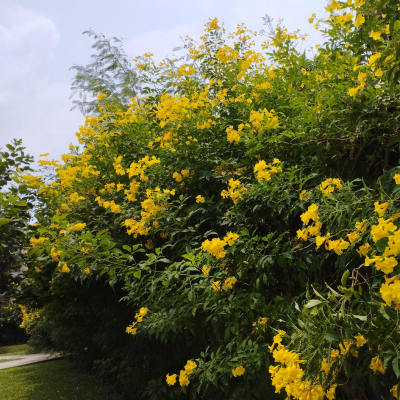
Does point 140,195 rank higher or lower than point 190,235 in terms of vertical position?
higher

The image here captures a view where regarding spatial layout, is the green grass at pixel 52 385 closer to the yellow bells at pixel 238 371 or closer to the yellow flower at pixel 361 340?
the yellow bells at pixel 238 371

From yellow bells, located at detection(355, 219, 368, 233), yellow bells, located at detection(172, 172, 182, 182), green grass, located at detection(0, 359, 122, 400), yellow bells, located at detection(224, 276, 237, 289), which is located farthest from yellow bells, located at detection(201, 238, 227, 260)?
green grass, located at detection(0, 359, 122, 400)

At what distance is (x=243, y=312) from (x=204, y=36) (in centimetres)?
240

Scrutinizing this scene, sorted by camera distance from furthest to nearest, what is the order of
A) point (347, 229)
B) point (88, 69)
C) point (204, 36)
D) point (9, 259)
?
point (88, 69) → point (9, 259) → point (204, 36) → point (347, 229)

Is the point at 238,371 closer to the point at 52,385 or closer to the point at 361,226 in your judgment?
the point at 361,226

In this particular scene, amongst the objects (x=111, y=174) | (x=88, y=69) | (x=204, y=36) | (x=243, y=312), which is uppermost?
(x=88, y=69)

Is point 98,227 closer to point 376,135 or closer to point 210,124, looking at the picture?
point 210,124

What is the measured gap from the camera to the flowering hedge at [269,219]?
1.33m

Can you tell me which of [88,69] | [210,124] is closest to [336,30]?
[210,124]

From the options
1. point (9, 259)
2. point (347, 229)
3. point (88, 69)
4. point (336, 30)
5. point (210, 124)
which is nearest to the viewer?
point (347, 229)

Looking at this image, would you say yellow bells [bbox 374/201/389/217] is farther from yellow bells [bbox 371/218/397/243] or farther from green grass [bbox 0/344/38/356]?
green grass [bbox 0/344/38/356]

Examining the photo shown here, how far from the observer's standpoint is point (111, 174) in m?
3.65

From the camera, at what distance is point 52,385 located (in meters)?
6.93

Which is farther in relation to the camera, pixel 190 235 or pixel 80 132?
pixel 80 132
